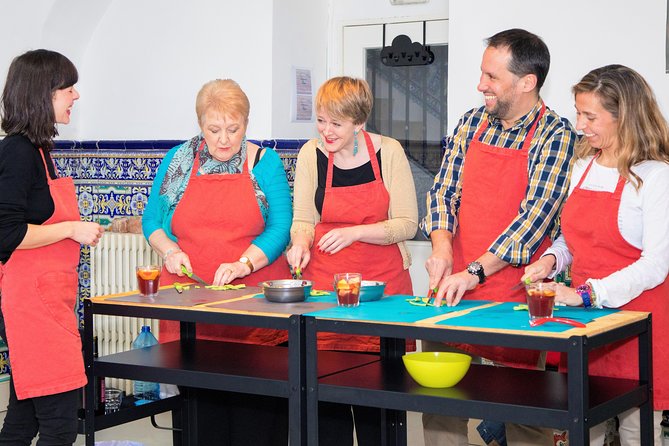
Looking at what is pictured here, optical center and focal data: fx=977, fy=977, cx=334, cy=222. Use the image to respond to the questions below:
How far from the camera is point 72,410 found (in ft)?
10.8

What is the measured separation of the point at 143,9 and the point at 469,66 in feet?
6.75

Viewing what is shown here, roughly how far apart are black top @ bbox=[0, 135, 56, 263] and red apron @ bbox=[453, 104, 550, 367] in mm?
1526

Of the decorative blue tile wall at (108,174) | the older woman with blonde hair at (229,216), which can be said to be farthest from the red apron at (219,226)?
the decorative blue tile wall at (108,174)

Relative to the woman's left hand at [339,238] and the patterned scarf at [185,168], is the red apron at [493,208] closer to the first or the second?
the woman's left hand at [339,238]

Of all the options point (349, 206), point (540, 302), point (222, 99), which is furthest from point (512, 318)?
point (222, 99)

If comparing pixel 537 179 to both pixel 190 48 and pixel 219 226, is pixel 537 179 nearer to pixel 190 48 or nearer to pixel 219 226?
pixel 219 226

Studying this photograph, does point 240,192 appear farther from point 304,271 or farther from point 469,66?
point 469,66

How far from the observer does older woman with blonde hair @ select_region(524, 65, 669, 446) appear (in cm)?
304

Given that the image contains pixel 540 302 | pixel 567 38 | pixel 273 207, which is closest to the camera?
pixel 540 302

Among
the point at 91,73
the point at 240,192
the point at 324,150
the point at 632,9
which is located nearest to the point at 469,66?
the point at 632,9

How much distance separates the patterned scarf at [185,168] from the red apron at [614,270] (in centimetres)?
143

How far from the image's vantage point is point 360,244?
12.7 feet

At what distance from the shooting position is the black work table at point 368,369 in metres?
2.70

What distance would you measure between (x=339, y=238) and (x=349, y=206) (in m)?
0.17
